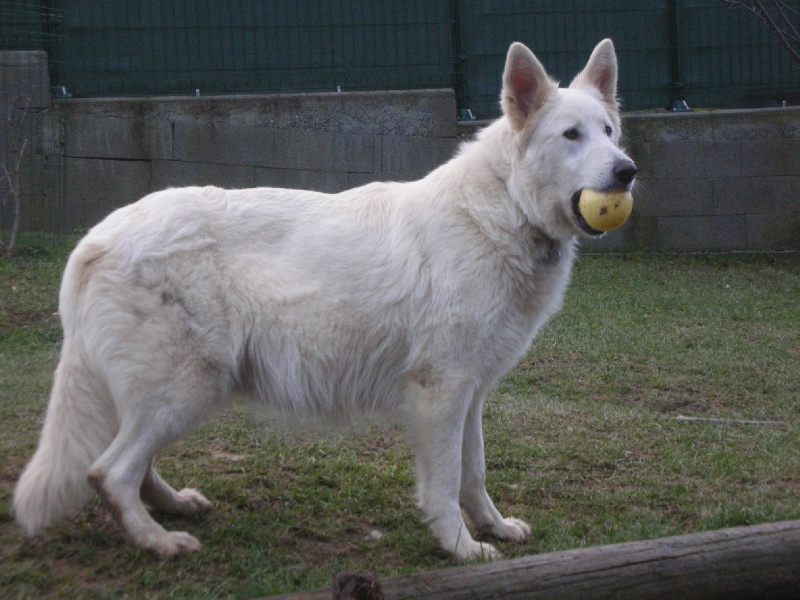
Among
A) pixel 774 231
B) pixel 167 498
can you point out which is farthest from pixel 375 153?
pixel 167 498

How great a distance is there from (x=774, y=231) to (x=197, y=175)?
7.41m

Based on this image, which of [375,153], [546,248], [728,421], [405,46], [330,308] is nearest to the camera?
[330,308]

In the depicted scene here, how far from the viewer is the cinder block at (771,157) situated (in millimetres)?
11562

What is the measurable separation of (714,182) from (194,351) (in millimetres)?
9370

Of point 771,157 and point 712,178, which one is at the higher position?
point 771,157

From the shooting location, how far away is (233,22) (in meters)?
11.1

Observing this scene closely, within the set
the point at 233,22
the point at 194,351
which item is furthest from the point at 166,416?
the point at 233,22

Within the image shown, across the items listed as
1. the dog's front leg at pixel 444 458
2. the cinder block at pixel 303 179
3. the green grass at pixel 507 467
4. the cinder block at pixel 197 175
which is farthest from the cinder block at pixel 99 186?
the dog's front leg at pixel 444 458

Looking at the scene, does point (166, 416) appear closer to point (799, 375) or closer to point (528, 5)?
point (799, 375)

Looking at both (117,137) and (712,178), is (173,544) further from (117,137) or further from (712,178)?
(712,178)

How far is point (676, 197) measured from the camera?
38.1ft

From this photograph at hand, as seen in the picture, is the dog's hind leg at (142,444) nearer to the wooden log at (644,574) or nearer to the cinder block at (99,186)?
the wooden log at (644,574)

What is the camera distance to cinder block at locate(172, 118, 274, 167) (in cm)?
1067

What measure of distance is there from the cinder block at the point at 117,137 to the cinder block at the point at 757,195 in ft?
23.1
